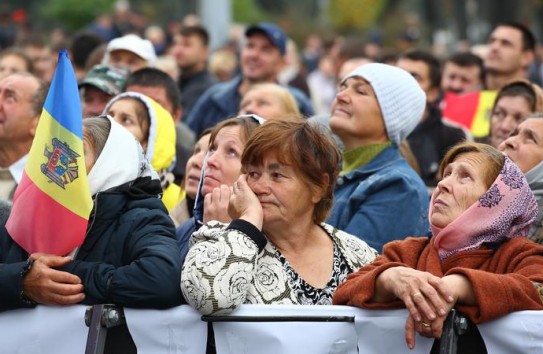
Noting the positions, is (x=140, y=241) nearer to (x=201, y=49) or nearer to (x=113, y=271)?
(x=113, y=271)

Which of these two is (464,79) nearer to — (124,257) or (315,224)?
(315,224)

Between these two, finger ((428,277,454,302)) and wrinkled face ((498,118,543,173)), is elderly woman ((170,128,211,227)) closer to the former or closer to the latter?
wrinkled face ((498,118,543,173))

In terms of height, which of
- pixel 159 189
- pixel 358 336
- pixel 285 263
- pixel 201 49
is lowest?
pixel 358 336

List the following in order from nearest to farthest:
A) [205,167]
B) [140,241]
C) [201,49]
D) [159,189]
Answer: [140,241] < [159,189] < [205,167] < [201,49]

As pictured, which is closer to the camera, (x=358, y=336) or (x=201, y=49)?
(x=358, y=336)

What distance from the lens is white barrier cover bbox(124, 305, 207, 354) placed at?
4.66 m

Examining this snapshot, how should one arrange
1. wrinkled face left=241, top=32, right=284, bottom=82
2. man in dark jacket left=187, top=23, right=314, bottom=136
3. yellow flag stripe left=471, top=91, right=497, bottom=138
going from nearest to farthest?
yellow flag stripe left=471, top=91, right=497, bottom=138, man in dark jacket left=187, top=23, right=314, bottom=136, wrinkled face left=241, top=32, right=284, bottom=82

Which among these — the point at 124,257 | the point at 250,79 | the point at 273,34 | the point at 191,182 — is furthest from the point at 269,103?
the point at 124,257

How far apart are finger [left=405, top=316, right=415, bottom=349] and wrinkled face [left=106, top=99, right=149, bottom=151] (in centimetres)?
302

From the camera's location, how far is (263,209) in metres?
5.09

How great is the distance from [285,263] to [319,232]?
0.36 metres

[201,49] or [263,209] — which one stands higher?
[201,49]

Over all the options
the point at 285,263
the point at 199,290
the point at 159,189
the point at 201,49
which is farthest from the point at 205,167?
the point at 201,49

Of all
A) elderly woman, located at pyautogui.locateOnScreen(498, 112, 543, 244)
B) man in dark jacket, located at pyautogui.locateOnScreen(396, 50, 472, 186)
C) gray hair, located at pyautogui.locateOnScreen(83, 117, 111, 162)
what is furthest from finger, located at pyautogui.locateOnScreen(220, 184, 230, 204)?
man in dark jacket, located at pyautogui.locateOnScreen(396, 50, 472, 186)
